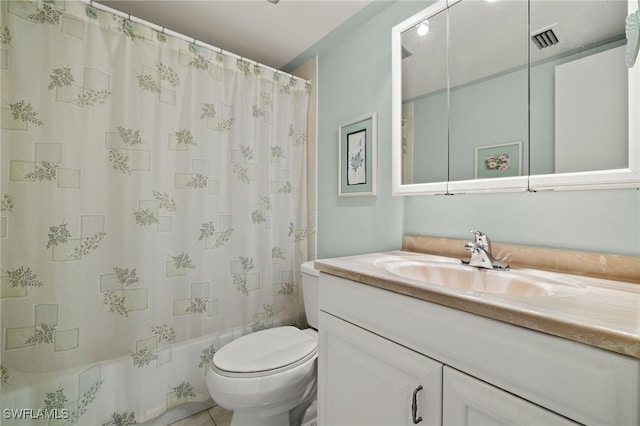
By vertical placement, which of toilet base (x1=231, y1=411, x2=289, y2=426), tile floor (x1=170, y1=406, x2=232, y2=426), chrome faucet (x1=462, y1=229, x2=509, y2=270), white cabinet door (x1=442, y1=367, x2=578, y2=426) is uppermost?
chrome faucet (x1=462, y1=229, x2=509, y2=270)

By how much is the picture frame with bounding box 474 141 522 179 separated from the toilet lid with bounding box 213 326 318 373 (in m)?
1.05

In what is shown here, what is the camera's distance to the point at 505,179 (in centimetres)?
98

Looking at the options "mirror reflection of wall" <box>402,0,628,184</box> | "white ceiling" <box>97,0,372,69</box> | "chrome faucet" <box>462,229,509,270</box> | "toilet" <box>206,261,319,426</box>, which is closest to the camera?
"mirror reflection of wall" <box>402,0,628,184</box>

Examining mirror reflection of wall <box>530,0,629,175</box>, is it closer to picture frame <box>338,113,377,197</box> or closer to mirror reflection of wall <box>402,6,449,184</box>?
mirror reflection of wall <box>402,6,449,184</box>

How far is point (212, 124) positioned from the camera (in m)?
1.59

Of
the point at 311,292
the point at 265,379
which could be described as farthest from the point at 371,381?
the point at 311,292

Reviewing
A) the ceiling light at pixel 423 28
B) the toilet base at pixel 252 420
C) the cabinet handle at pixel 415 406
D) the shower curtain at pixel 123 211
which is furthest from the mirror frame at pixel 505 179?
the toilet base at pixel 252 420

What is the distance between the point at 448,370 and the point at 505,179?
68 centimetres

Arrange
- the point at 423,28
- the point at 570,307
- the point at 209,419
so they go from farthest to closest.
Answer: the point at 209,419 < the point at 423,28 < the point at 570,307

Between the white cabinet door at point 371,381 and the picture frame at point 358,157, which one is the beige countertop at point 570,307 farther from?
the picture frame at point 358,157

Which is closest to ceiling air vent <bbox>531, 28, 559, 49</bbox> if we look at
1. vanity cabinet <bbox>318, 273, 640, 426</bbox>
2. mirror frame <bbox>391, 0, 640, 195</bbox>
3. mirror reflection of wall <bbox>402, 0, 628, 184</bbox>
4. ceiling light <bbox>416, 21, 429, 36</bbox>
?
mirror reflection of wall <bbox>402, 0, 628, 184</bbox>

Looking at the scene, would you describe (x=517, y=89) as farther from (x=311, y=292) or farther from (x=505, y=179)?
(x=311, y=292)

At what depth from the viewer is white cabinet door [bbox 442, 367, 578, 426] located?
528 millimetres

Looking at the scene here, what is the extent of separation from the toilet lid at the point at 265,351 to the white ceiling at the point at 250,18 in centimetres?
168
